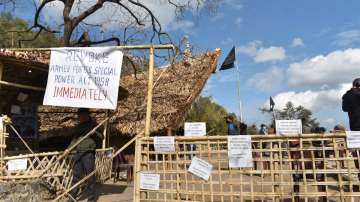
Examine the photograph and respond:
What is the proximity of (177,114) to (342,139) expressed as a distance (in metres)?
10.1

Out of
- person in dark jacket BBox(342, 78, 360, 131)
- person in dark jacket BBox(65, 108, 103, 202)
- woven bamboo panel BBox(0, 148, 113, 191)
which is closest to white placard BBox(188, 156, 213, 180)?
woven bamboo panel BBox(0, 148, 113, 191)

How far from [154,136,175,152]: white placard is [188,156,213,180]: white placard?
35 centimetres

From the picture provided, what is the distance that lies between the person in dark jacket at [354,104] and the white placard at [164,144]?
3200 mm

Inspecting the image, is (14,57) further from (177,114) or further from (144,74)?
(144,74)

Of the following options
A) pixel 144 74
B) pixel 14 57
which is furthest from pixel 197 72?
pixel 14 57

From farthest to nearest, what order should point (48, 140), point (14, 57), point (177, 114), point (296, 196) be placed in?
point (48, 140) < point (177, 114) < point (14, 57) < point (296, 196)

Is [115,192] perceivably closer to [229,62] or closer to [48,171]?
[48,171]

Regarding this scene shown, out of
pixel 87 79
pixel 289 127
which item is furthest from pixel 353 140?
pixel 87 79

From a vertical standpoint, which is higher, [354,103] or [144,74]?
[144,74]

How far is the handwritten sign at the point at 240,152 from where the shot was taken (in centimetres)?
551

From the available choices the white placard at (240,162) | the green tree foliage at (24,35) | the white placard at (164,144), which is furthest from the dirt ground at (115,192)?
the green tree foliage at (24,35)

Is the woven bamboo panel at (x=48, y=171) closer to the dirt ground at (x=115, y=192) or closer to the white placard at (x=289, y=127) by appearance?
the dirt ground at (x=115, y=192)

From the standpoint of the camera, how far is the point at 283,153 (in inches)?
217

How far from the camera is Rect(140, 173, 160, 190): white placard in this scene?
19.2 feet
